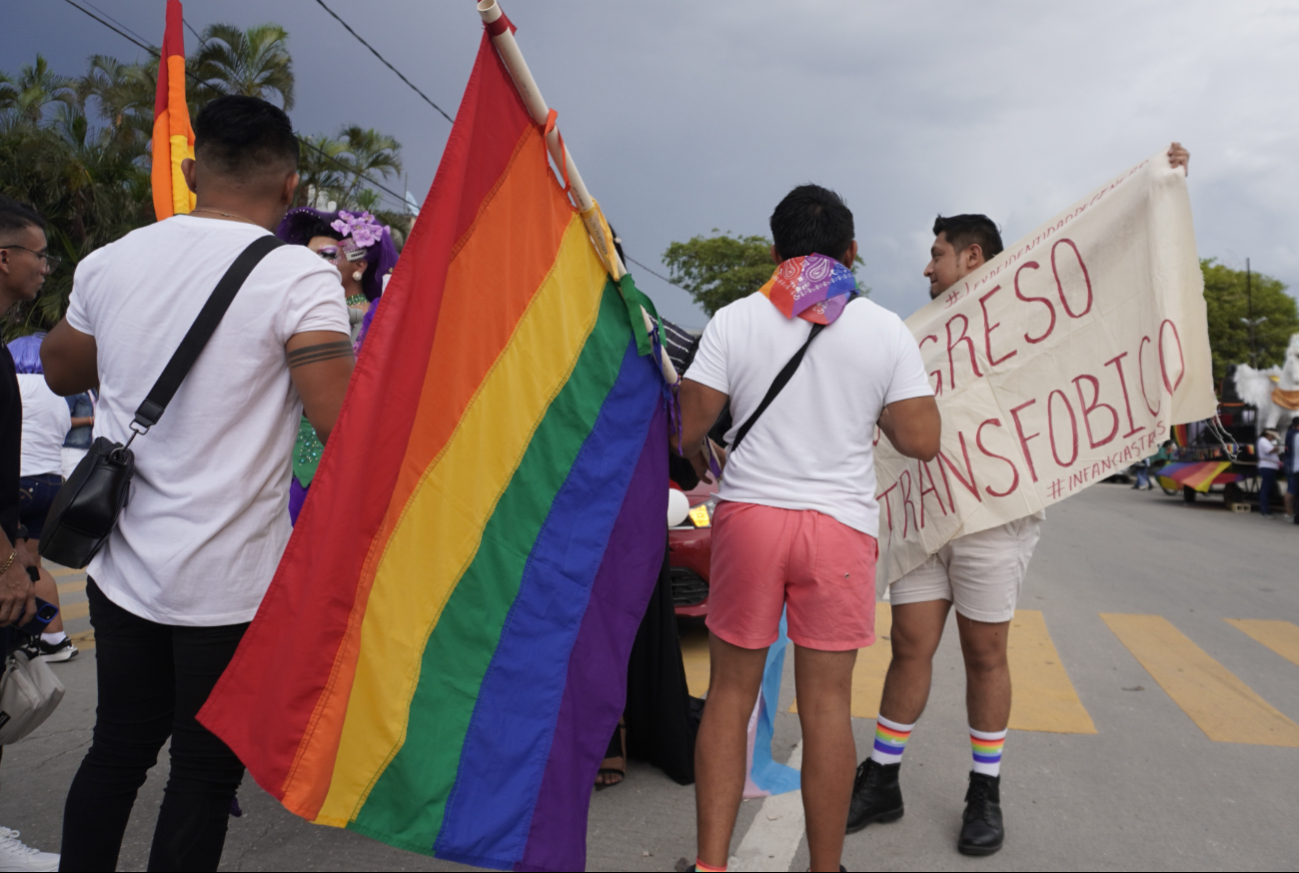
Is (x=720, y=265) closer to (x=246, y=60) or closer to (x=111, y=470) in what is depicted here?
(x=246, y=60)

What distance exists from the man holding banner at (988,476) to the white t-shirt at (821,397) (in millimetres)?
743

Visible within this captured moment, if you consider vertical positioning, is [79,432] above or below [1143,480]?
above

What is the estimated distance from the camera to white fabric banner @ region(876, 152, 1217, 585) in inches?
123

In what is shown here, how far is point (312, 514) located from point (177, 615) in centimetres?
36

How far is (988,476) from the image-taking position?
3.24 metres

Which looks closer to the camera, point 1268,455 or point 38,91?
point 1268,455

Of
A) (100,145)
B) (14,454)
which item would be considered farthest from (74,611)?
(100,145)

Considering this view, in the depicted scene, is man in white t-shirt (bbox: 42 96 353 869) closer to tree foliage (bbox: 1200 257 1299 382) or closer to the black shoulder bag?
the black shoulder bag

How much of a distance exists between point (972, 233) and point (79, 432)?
241 inches

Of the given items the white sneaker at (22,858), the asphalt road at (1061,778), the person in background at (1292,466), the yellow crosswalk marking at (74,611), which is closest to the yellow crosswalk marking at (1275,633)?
the asphalt road at (1061,778)

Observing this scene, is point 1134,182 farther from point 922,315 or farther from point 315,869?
point 315,869

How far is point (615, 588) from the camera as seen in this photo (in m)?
2.61

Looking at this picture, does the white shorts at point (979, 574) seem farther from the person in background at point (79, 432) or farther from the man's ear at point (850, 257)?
the person in background at point (79, 432)

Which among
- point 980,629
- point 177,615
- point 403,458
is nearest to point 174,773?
point 177,615
